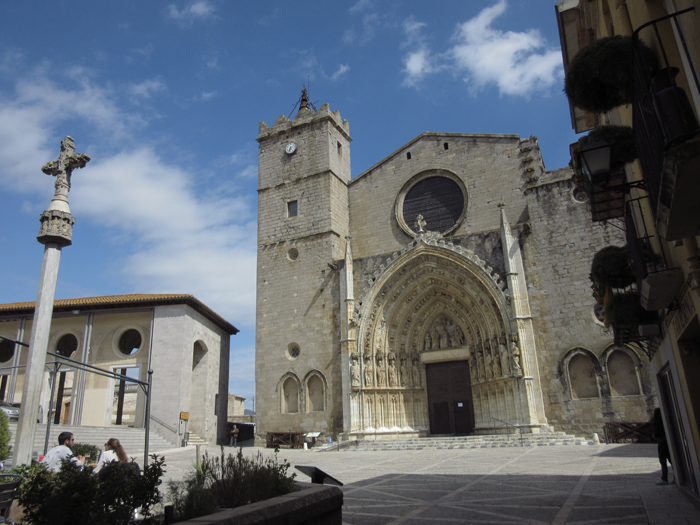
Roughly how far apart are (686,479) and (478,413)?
35.9ft

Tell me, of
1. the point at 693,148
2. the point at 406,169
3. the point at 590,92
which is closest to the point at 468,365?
the point at 406,169

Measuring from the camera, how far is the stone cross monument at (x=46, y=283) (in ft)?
21.8

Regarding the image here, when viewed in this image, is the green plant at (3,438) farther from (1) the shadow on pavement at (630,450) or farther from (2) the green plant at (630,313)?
(1) the shadow on pavement at (630,450)

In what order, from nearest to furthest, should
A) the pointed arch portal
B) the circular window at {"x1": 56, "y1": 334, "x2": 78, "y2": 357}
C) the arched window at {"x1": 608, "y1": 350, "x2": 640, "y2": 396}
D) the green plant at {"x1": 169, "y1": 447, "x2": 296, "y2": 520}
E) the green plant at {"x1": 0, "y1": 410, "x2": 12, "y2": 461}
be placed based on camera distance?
the green plant at {"x1": 169, "y1": 447, "x2": 296, "y2": 520} → the green plant at {"x1": 0, "y1": 410, "x2": 12, "y2": 461} → the arched window at {"x1": 608, "y1": 350, "x2": 640, "y2": 396} → the pointed arch portal → the circular window at {"x1": 56, "y1": 334, "x2": 78, "y2": 357}

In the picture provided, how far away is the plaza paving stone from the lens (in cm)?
522

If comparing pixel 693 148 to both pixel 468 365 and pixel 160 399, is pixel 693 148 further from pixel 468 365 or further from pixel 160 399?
pixel 160 399

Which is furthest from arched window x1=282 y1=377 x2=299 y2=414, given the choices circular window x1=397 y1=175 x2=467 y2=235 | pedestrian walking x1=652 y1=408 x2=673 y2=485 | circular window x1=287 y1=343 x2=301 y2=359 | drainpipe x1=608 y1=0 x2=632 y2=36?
drainpipe x1=608 y1=0 x2=632 y2=36

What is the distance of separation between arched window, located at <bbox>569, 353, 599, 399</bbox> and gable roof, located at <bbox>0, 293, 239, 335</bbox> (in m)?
14.4

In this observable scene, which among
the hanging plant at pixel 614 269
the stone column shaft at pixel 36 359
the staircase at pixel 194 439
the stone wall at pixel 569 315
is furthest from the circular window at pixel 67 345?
the hanging plant at pixel 614 269

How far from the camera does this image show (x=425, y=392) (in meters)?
18.8

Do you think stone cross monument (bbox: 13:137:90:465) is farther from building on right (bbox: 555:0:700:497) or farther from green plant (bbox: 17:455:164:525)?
building on right (bbox: 555:0:700:497)

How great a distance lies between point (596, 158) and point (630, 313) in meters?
3.04

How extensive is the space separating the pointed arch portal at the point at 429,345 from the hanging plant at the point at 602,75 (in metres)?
12.5

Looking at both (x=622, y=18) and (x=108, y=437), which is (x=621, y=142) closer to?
(x=622, y=18)
